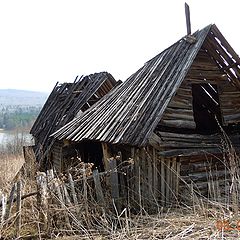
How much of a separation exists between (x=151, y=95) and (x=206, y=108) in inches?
133

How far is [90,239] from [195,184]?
10.3ft

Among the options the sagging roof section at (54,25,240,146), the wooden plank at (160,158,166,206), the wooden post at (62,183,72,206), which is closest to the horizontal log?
the sagging roof section at (54,25,240,146)

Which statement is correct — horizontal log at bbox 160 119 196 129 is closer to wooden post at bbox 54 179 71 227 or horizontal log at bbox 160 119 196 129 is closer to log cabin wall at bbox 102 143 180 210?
log cabin wall at bbox 102 143 180 210

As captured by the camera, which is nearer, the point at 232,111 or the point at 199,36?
the point at 199,36

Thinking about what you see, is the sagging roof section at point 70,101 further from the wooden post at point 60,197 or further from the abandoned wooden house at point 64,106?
the wooden post at point 60,197

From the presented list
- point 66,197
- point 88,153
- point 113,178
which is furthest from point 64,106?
point 66,197

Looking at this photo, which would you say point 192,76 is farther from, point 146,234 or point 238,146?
point 146,234

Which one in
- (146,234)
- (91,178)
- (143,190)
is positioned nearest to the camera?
(146,234)

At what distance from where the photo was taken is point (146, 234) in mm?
4746

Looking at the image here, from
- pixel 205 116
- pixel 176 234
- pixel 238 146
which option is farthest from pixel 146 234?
pixel 205 116

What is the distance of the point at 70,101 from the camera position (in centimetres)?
1465

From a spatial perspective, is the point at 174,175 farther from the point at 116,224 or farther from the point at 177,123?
the point at 116,224

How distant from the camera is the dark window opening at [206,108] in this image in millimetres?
9672

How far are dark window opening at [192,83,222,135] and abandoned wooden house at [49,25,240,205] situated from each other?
40cm
